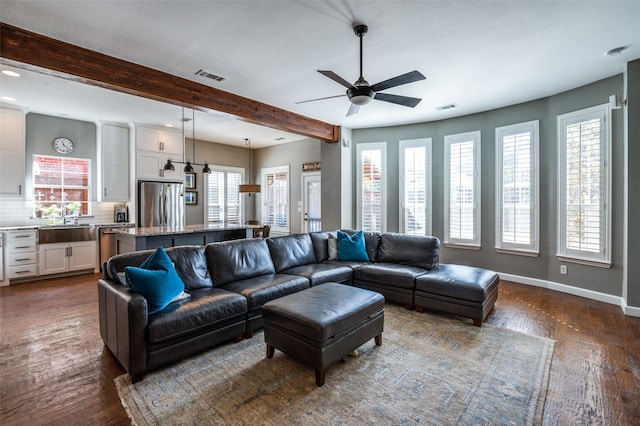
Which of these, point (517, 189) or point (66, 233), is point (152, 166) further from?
point (517, 189)

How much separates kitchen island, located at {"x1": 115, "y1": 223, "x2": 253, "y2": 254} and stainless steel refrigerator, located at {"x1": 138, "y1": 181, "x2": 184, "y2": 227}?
1210 mm

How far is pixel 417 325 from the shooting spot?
10.6ft

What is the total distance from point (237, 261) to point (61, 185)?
4.77m

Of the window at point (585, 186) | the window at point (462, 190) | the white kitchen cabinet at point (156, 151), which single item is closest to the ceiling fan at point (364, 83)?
the window at point (585, 186)

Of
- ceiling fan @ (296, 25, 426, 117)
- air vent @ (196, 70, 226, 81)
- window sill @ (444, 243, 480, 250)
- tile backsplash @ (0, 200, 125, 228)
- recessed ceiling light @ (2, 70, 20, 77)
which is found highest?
recessed ceiling light @ (2, 70, 20, 77)

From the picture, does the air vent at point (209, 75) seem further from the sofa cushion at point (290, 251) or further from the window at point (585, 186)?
the window at point (585, 186)

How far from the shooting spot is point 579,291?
4.25 meters

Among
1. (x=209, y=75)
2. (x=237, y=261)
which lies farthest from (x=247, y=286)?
(x=209, y=75)

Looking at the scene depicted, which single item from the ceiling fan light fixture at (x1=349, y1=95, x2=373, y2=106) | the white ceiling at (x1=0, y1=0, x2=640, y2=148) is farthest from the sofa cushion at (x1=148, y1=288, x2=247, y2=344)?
the white ceiling at (x1=0, y1=0, x2=640, y2=148)

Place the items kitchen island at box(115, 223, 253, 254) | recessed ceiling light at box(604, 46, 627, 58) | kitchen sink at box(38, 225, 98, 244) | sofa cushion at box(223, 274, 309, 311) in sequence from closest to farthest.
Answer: sofa cushion at box(223, 274, 309, 311) < recessed ceiling light at box(604, 46, 627, 58) < kitchen island at box(115, 223, 253, 254) < kitchen sink at box(38, 225, 98, 244)

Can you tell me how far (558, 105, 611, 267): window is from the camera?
3946 millimetres

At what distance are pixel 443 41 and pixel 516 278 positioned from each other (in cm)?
394

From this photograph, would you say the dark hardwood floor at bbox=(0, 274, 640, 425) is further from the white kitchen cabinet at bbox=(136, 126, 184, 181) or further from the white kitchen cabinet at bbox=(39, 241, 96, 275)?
the white kitchen cabinet at bbox=(136, 126, 184, 181)

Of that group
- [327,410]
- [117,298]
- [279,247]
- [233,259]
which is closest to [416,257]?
[279,247]
